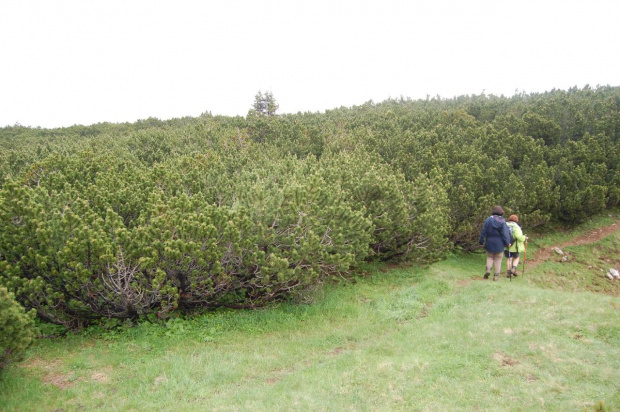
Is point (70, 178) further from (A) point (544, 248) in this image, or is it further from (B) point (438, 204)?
(A) point (544, 248)

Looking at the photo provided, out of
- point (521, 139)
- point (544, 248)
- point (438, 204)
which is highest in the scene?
point (521, 139)

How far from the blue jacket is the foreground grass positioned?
4.96 ft

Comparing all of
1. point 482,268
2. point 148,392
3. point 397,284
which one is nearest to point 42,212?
point 148,392

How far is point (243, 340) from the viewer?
887cm

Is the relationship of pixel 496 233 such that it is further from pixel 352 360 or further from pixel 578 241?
pixel 578 241

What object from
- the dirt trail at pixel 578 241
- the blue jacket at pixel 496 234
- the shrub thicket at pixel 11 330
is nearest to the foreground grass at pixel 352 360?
the shrub thicket at pixel 11 330

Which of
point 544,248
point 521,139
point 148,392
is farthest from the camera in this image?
point 521,139

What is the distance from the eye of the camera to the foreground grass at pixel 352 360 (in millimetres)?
5828

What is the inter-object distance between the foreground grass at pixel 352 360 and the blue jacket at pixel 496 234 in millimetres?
1511

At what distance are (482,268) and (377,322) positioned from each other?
7.31 meters

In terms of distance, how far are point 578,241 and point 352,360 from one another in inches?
690

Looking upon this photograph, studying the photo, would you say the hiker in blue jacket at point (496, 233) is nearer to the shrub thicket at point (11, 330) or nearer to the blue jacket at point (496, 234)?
the blue jacket at point (496, 234)

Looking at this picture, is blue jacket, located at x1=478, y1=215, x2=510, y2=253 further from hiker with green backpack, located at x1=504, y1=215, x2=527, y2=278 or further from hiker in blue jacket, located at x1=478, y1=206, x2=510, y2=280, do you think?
hiker with green backpack, located at x1=504, y1=215, x2=527, y2=278

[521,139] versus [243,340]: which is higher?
[521,139]
